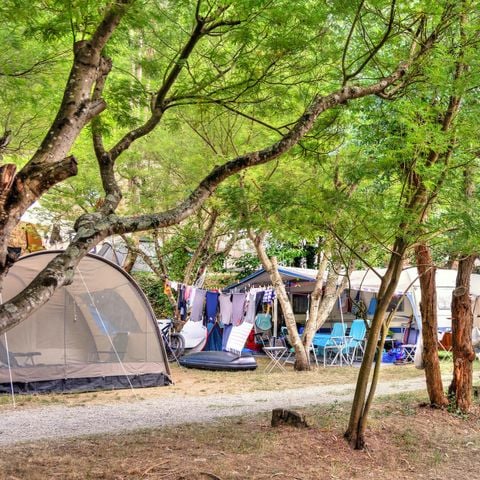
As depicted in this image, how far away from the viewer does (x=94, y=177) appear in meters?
12.0

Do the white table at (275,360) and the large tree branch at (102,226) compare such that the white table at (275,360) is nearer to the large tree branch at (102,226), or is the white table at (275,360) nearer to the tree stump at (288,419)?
the tree stump at (288,419)

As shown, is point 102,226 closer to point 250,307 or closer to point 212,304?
point 250,307

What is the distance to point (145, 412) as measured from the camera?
22.2 feet

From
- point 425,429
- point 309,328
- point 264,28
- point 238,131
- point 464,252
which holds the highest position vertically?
point 238,131

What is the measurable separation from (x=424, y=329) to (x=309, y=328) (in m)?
4.67

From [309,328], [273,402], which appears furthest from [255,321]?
[273,402]

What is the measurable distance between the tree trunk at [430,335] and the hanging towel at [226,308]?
6.17 meters

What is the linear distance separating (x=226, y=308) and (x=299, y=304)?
11.3 ft

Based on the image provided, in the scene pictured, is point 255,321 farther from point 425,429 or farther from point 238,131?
point 425,429

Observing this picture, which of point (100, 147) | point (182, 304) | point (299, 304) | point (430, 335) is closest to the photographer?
point (100, 147)

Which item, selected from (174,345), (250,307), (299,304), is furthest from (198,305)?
(299,304)

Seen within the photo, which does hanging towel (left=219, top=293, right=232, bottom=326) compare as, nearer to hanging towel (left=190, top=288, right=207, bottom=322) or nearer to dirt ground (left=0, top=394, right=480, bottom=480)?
hanging towel (left=190, top=288, right=207, bottom=322)

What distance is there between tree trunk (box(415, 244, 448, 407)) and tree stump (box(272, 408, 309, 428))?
195cm

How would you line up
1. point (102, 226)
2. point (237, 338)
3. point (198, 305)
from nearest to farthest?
point (102, 226)
point (237, 338)
point (198, 305)
